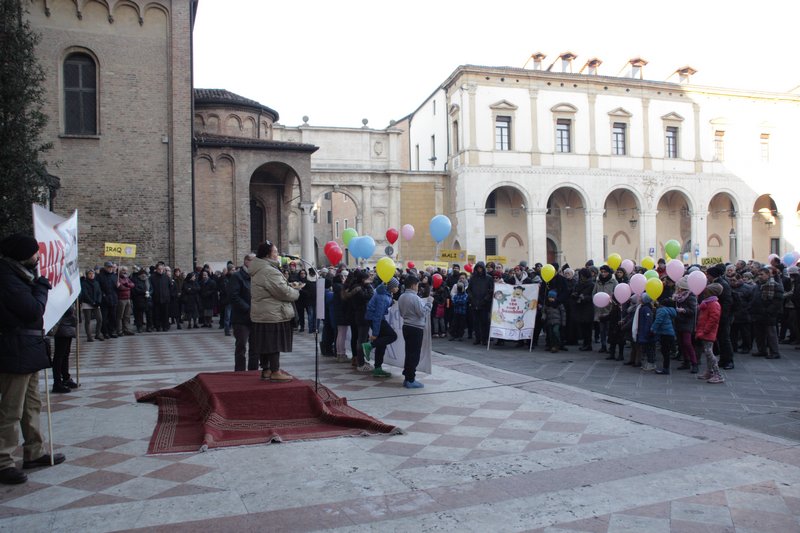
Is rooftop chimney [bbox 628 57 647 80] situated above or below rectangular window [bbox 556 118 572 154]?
above

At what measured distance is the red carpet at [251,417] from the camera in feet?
20.6

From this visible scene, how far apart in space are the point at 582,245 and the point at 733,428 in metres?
34.3

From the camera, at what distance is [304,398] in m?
7.20

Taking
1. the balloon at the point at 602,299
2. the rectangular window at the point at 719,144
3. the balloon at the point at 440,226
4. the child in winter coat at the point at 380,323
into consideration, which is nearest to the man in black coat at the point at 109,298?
the balloon at the point at 440,226

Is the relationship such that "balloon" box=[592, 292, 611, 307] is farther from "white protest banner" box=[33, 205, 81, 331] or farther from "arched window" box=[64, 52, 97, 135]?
"arched window" box=[64, 52, 97, 135]

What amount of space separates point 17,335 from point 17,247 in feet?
2.45

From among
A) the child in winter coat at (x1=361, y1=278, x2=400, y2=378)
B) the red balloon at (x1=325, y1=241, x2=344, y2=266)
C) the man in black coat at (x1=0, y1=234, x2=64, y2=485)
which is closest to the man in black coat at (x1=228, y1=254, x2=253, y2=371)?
the child in winter coat at (x1=361, y1=278, x2=400, y2=378)

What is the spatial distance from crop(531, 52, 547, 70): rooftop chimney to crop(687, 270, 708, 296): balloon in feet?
112

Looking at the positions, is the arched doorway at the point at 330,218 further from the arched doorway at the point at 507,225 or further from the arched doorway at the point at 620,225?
the arched doorway at the point at 620,225

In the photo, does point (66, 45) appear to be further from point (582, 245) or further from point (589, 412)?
point (582, 245)

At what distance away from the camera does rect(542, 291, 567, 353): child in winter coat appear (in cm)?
1306

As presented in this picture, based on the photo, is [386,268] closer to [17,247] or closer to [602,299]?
[602,299]

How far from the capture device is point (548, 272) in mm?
13211

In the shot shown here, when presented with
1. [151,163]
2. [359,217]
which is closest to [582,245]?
[359,217]
